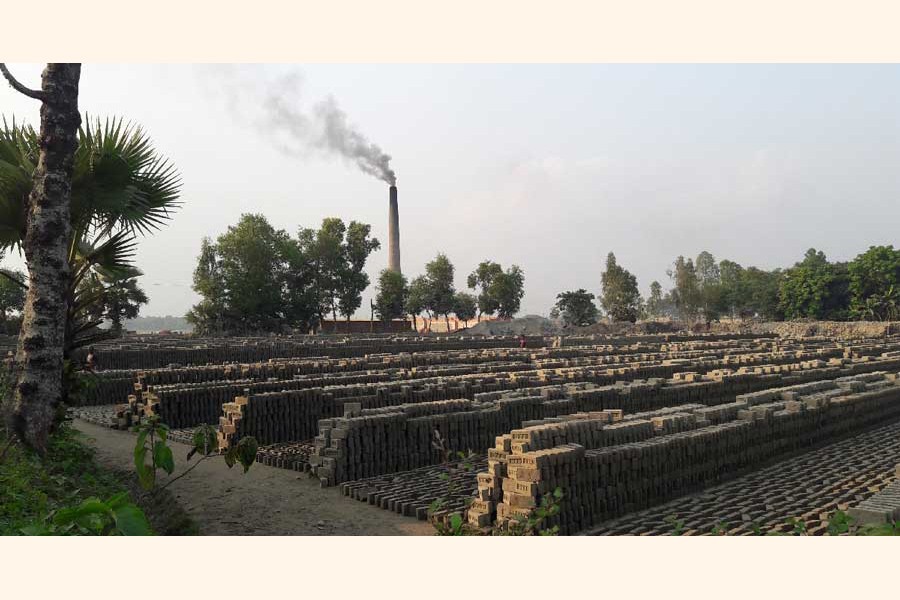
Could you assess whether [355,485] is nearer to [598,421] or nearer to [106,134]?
[598,421]

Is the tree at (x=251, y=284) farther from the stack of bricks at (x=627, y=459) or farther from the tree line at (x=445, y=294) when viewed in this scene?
the stack of bricks at (x=627, y=459)

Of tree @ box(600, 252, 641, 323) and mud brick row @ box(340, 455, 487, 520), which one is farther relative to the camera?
tree @ box(600, 252, 641, 323)

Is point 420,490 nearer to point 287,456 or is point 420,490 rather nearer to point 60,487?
point 287,456

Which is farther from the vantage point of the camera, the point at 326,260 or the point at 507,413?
the point at 326,260

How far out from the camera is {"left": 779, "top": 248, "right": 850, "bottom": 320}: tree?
62812 millimetres

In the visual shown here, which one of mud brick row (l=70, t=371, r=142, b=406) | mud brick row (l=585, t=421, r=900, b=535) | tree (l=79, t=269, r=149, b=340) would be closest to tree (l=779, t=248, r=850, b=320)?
mud brick row (l=585, t=421, r=900, b=535)

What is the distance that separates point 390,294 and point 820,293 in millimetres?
→ 41684

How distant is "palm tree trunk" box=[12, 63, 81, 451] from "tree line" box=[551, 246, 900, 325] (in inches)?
2629

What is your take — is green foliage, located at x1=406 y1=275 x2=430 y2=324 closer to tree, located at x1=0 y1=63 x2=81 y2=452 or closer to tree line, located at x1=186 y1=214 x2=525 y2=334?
tree line, located at x1=186 y1=214 x2=525 y2=334

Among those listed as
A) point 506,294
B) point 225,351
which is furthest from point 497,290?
point 225,351

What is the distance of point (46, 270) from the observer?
7.81 metres

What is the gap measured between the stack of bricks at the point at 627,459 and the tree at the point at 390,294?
58.2 metres

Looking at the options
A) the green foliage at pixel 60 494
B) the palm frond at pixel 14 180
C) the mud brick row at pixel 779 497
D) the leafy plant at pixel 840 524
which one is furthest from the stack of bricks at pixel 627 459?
the palm frond at pixel 14 180

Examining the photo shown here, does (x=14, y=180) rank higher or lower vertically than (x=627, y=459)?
higher
